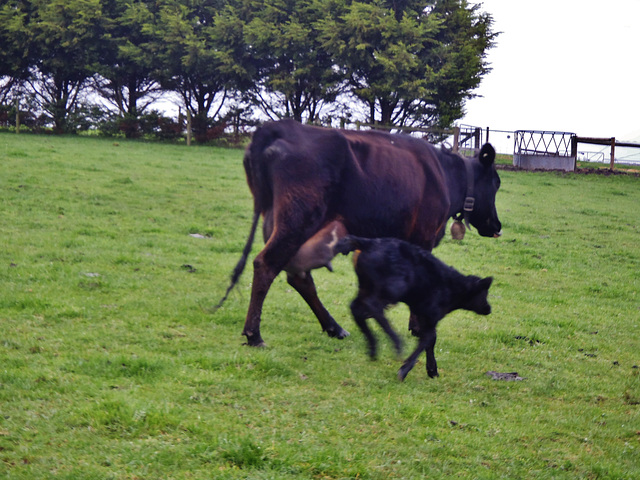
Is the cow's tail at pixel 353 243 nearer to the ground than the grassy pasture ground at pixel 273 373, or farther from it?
farther from it

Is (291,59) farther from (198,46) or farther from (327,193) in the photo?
(327,193)

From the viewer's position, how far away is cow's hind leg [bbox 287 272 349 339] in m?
7.04

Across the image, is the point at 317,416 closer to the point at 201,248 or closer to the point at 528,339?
the point at 528,339

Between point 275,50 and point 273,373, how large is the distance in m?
33.3

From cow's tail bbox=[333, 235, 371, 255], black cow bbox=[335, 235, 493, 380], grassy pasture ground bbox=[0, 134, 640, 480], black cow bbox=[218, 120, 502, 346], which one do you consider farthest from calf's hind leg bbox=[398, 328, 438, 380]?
black cow bbox=[218, 120, 502, 346]

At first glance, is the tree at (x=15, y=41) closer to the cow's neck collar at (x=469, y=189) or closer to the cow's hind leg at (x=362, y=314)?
the cow's neck collar at (x=469, y=189)

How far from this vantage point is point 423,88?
34844 millimetres

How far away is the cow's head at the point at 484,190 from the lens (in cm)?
793

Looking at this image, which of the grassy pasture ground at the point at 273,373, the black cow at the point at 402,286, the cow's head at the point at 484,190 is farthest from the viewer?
the cow's head at the point at 484,190

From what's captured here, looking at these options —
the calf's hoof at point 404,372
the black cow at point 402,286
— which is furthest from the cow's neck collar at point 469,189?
the calf's hoof at point 404,372

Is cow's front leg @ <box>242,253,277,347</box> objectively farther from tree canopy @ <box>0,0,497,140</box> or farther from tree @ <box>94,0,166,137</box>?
tree @ <box>94,0,166,137</box>

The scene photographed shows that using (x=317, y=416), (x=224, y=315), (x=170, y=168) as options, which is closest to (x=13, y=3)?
(x=170, y=168)

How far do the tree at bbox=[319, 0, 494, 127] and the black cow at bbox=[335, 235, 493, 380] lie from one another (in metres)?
29.7

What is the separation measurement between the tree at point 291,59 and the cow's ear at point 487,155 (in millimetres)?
29576
